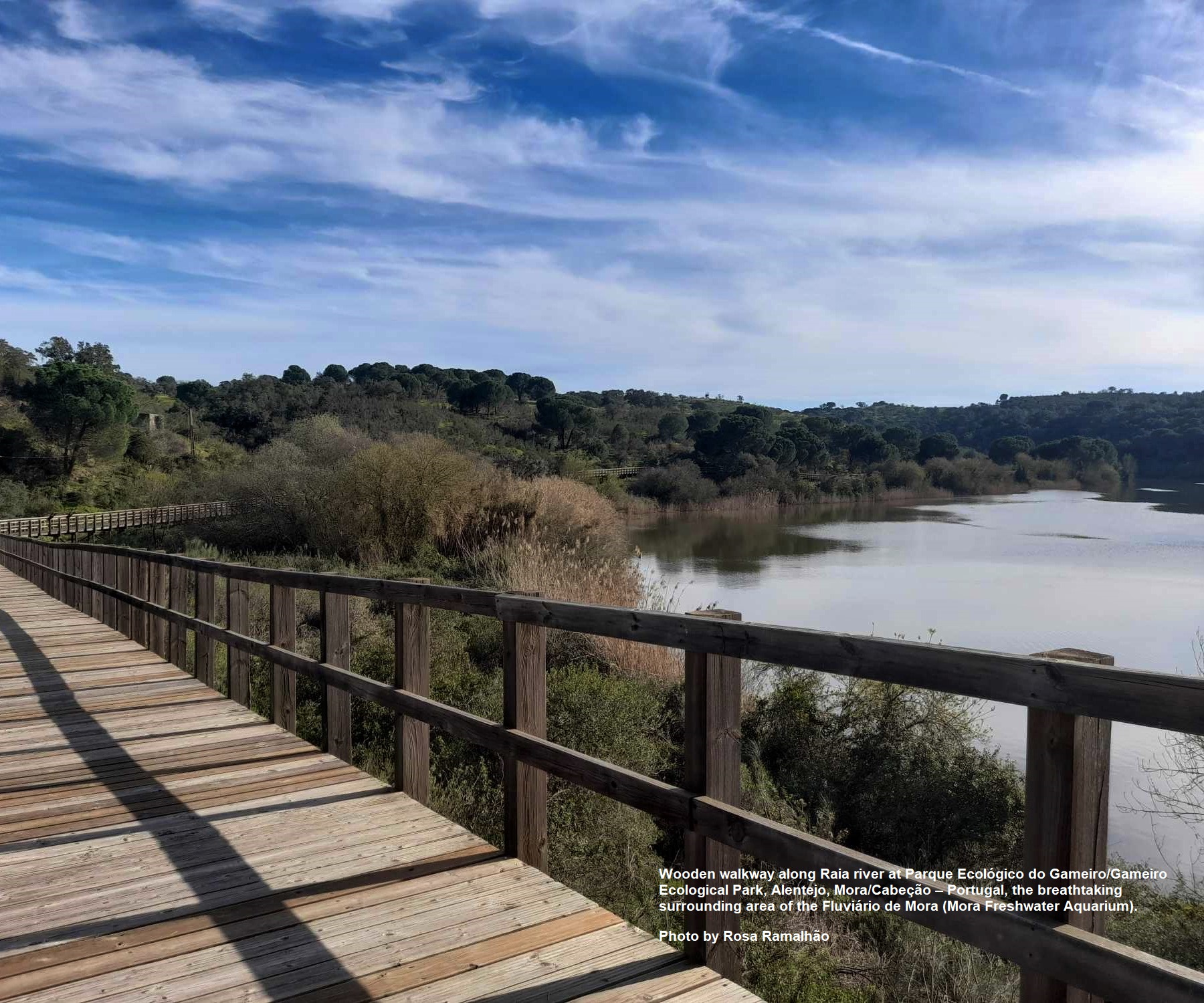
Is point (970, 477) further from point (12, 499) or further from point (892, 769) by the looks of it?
point (892, 769)

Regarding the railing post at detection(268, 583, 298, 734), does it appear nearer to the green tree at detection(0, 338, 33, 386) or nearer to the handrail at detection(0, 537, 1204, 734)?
the handrail at detection(0, 537, 1204, 734)

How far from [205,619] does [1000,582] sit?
18.8m

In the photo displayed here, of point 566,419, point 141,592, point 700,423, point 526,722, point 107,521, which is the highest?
point 700,423

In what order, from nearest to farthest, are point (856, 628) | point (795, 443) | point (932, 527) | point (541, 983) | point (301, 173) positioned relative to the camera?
1. point (541, 983)
2. point (856, 628)
3. point (301, 173)
4. point (932, 527)
5. point (795, 443)

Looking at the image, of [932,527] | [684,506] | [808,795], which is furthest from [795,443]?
[808,795]

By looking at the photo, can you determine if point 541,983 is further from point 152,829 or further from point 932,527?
point 932,527

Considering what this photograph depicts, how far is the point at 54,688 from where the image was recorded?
6742 millimetres

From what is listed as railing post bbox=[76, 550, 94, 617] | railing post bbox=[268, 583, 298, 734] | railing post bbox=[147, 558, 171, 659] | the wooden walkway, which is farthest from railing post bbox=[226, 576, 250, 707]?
railing post bbox=[76, 550, 94, 617]

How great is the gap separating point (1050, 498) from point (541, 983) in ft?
186

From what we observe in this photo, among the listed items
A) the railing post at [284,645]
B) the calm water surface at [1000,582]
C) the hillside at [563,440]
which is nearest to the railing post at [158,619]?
the railing post at [284,645]

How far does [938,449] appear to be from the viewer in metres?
67.8

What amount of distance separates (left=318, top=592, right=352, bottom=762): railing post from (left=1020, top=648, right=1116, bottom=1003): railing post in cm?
354

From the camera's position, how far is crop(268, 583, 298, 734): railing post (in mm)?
5266

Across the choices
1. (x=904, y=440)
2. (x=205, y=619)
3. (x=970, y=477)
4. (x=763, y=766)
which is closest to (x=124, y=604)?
(x=205, y=619)
